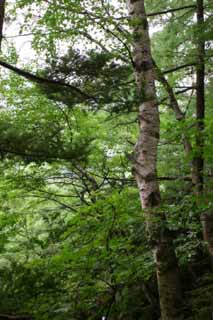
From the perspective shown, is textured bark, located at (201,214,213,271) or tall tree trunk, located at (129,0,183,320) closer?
tall tree trunk, located at (129,0,183,320)

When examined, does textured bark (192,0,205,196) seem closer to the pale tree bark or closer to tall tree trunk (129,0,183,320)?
the pale tree bark

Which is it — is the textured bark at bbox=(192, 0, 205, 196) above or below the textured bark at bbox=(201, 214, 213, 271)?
above

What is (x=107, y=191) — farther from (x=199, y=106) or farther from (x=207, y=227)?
(x=199, y=106)

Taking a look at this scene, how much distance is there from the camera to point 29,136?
4852 mm

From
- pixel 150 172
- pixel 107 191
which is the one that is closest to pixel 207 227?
pixel 150 172

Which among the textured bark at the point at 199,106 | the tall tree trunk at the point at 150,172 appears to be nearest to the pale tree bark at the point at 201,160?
the textured bark at the point at 199,106

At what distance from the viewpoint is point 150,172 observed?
4.71m

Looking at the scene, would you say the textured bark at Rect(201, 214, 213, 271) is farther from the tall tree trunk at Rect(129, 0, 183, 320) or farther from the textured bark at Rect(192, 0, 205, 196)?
the tall tree trunk at Rect(129, 0, 183, 320)

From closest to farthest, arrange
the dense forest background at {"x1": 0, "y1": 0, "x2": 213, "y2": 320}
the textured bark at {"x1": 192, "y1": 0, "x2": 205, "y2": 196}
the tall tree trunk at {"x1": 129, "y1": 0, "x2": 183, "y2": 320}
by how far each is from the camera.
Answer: the dense forest background at {"x1": 0, "y1": 0, "x2": 213, "y2": 320} → the tall tree trunk at {"x1": 129, "y1": 0, "x2": 183, "y2": 320} → the textured bark at {"x1": 192, "y1": 0, "x2": 205, "y2": 196}

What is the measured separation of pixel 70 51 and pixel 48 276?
2.85 m

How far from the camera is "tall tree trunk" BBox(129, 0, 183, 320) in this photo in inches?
171

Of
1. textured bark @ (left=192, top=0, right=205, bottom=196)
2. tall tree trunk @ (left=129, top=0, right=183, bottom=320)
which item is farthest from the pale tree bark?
tall tree trunk @ (left=129, top=0, right=183, bottom=320)

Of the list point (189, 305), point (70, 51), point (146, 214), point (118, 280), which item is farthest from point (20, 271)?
point (70, 51)

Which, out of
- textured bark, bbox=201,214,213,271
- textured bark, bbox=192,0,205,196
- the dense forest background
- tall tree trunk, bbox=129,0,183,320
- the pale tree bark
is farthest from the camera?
textured bark, bbox=201,214,213,271
